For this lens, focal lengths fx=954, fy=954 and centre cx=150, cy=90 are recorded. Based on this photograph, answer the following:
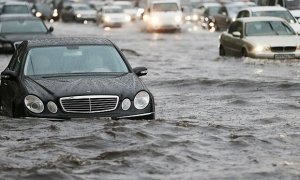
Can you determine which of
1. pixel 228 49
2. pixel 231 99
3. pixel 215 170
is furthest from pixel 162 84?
pixel 215 170

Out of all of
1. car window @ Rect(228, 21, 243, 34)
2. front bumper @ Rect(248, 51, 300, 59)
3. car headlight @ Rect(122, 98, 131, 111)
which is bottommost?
front bumper @ Rect(248, 51, 300, 59)

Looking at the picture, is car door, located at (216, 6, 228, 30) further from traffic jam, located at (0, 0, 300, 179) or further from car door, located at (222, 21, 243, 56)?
traffic jam, located at (0, 0, 300, 179)

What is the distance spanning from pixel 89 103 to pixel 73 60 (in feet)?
5.19

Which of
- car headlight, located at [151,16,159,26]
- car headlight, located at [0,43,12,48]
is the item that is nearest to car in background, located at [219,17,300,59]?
car headlight, located at [0,43,12,48]

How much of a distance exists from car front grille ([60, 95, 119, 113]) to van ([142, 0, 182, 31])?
3422cm

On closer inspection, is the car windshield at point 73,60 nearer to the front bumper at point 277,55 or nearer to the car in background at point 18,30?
the front bumper at point 277,55

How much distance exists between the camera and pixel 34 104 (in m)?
11.5

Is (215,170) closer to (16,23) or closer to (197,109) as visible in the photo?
(197,109)

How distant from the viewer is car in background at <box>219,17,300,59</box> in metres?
23.9

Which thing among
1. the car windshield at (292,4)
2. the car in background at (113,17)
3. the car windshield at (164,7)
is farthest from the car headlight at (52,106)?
the car in background at (113,17)

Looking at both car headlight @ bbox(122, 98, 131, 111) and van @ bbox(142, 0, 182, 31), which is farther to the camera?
van @ bbox(142, 0, 182, 31)

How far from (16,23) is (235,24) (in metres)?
7.00

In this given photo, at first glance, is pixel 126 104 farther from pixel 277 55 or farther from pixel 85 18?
pixel 85 18

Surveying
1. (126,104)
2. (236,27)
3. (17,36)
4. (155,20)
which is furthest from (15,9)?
(126,104)
